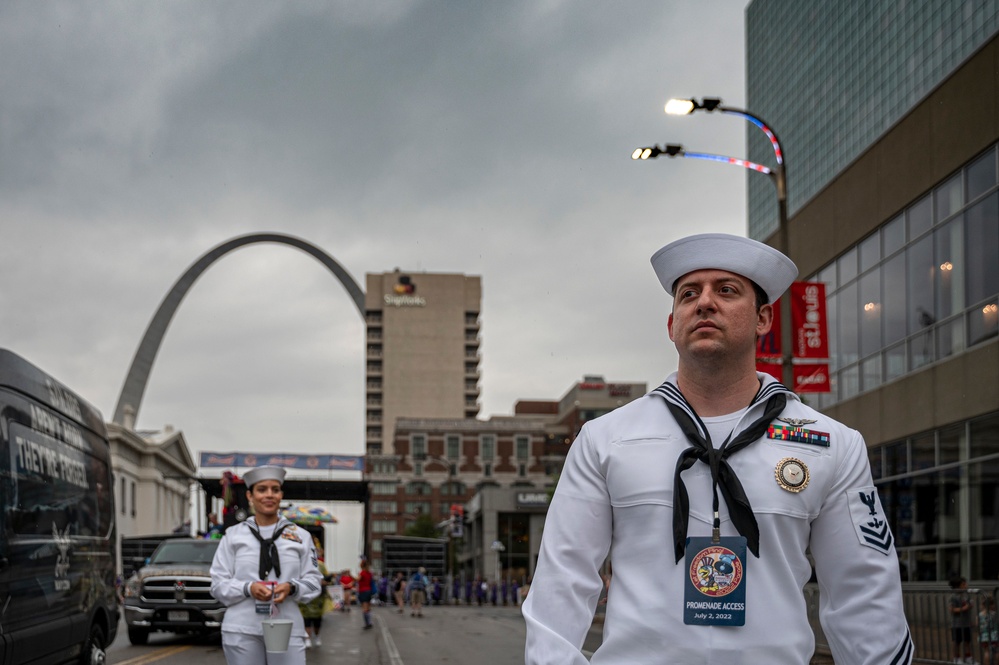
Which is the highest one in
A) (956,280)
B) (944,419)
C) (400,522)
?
(956,280)

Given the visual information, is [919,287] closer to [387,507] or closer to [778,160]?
[778,160]

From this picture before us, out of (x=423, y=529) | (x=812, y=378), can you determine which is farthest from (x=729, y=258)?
(x=423, y=529)

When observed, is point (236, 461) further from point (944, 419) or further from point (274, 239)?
point (944, 419)

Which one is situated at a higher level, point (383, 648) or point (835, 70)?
point (835, 70)

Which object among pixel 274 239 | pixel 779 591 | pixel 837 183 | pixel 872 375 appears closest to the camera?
pixel 779 591

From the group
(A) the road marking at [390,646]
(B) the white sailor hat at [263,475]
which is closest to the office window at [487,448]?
(A) the road marking at [390,646]

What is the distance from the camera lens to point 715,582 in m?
2.93

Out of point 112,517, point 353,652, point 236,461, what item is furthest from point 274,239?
point 112,517

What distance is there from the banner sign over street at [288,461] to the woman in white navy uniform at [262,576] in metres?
86.3

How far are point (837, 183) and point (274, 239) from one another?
63648 mm

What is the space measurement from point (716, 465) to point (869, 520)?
0.41 metres

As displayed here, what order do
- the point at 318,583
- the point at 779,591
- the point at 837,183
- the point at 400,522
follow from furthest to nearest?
the point at 400,522, the point at 837,183, the point at 318,583, the point at 779,591

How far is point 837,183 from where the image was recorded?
29625 millimetres

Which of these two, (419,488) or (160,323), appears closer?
(160,323)
